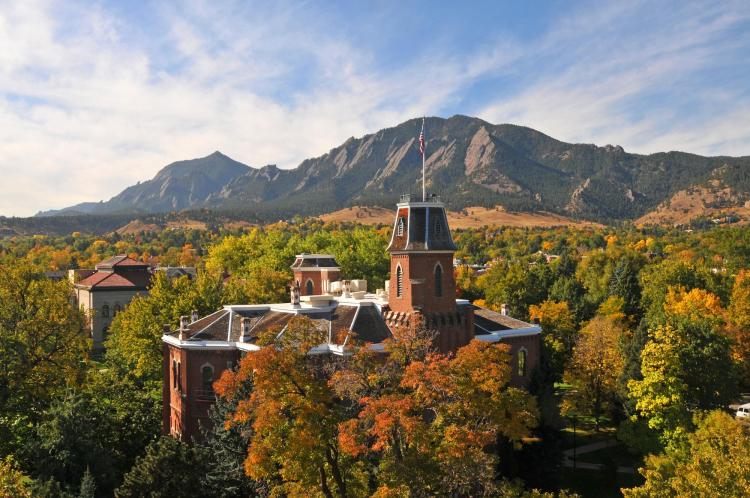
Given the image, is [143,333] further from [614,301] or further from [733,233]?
[733,233]

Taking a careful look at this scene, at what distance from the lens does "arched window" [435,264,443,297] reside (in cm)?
3847

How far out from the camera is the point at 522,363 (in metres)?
45.5

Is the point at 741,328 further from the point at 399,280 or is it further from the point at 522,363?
the point at 399,280

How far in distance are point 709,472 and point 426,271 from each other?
18.6 m

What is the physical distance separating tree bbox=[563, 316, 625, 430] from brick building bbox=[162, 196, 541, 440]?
18.6 feet

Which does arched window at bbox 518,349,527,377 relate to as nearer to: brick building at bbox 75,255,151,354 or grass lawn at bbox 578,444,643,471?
grass lawn at bbox 578,444,643,471

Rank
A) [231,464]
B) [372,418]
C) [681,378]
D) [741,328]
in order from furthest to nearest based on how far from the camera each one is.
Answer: [741,328] < [681,378] < [231,464] < [372,418]

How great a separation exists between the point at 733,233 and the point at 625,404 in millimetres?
86442

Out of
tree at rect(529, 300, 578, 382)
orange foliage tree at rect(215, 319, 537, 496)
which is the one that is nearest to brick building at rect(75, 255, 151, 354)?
tree at rect(529, 300, 578, 382)

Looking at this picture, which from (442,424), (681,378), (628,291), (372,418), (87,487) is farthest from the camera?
(628,291)

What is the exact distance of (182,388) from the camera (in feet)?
138

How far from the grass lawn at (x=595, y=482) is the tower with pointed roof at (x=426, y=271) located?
11514 mm

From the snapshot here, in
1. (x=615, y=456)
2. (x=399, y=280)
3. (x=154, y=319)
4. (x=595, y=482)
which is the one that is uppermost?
(x=399, y=280)

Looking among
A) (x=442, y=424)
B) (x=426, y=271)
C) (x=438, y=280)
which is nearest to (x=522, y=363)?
(x=438, y=280)
